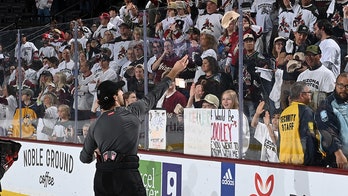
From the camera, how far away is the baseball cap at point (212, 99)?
693 centimetres

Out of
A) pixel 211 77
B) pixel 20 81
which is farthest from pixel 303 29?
pixel 20 81

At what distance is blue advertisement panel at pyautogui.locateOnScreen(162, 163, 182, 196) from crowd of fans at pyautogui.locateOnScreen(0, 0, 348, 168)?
52 cm

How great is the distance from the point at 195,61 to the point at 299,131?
1.57 m

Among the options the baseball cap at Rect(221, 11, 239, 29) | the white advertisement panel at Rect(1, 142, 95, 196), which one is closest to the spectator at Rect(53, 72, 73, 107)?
the white advertisement panel at Rect(1, 142, 95, 196)

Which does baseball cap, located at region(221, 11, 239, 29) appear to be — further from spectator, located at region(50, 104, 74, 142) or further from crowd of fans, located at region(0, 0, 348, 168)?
spectator, located at region(50, 104, 74, 142)

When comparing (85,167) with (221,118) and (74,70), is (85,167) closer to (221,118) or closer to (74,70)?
(74,70)

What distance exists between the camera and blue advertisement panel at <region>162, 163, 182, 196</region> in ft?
23.9

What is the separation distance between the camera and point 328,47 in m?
5.61

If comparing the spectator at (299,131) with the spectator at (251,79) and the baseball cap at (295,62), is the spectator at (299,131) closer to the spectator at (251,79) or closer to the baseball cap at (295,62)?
the baseball cap at (295,62)

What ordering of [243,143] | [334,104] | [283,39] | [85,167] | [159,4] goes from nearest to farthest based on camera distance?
[334,104], [283,39], [243,143], [85,167], [159,4]

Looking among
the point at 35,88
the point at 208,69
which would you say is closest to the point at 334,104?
the point at 208,69

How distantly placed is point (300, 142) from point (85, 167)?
3528 mm

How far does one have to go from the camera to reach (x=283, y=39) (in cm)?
607

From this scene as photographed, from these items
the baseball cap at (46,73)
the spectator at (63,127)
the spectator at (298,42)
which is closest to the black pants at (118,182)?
the spectator at (298,42)
